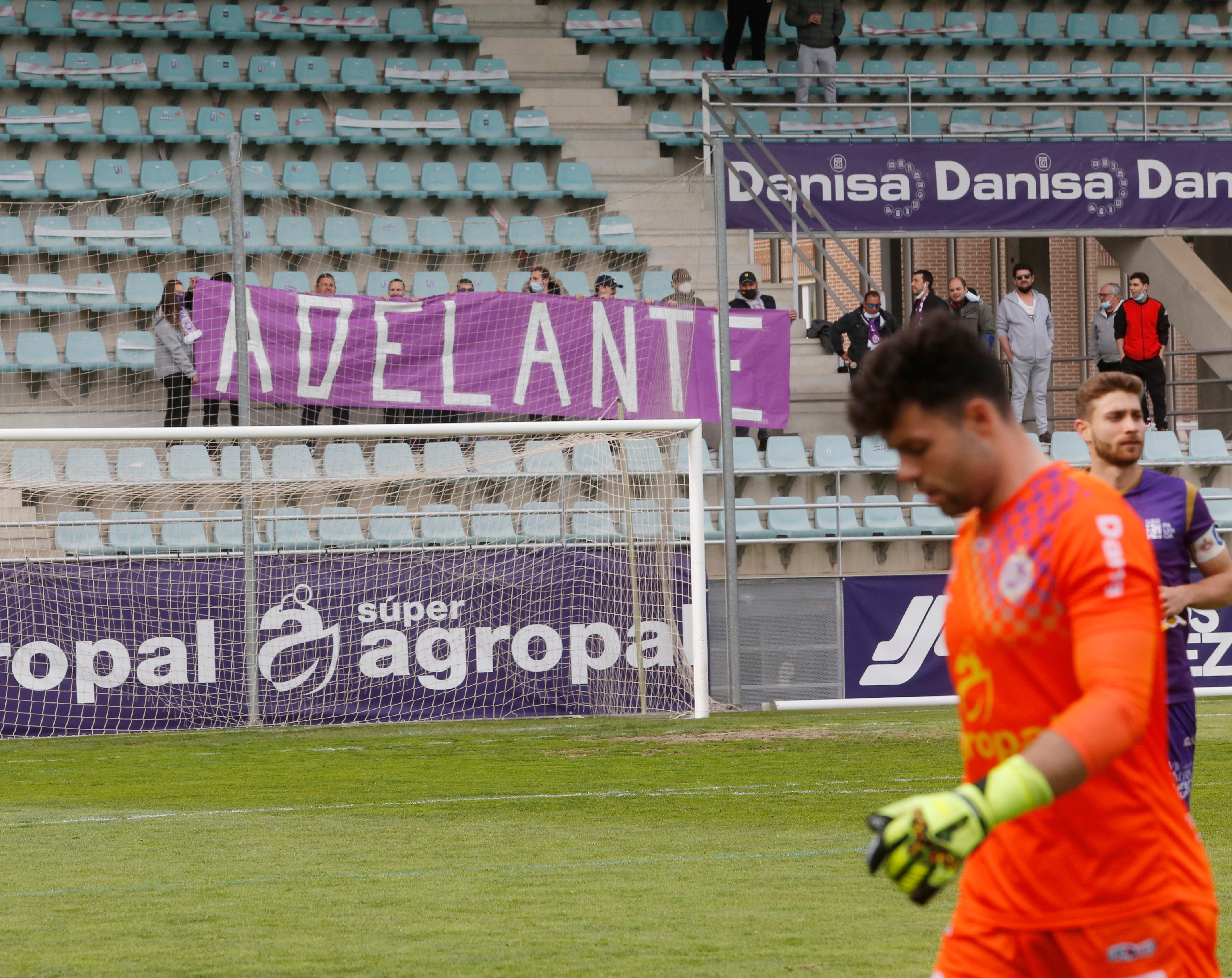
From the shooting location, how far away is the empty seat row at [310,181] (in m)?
16.8

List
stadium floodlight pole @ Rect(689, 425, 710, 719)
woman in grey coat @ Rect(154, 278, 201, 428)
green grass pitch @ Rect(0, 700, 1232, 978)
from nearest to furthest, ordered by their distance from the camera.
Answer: green grass pitch @ Rect(0, 700, 1232, 978) → stadium floodlight pole @ Rect(689, 425, 710, 719) → woman in grey coat @ Rect(154, 278, 201, 428)

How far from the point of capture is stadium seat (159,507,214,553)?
1266 cm

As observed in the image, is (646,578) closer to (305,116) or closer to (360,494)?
(360,494)

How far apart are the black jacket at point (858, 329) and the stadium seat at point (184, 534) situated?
6.39 metres

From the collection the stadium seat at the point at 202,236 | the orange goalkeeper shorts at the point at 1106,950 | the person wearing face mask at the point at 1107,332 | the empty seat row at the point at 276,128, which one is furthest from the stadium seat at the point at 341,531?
the orange goalkeeper shorts at the point at 1106,950

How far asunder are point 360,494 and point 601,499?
6.60 feet

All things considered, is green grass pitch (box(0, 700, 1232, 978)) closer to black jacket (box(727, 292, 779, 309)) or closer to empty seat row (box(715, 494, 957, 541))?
empty seat row (box(715, 494, 957, 541))

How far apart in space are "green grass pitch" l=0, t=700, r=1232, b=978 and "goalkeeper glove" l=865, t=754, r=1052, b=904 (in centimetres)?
289

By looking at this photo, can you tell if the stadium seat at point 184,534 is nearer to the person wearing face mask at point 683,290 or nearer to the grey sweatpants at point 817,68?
the person wearing face mask at point 683,290

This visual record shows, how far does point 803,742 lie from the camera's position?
1044 centimetres

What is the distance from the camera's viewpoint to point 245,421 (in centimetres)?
1263

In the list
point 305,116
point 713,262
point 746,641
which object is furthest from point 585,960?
point 305,116

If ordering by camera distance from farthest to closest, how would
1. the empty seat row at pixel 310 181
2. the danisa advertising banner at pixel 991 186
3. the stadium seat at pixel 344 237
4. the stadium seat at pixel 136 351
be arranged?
the danisa advertising banner at pixel 991 186 → the stadium seat at pixel 344 237 → the empty seat row at pixel 310 181 → the stadium seat at pixel 136 351

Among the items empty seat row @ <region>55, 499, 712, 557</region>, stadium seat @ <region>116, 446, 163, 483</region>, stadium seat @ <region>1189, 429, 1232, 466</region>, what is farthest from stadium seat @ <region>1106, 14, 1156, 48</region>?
stadium seat @ <region>116, 446, 163, 483</region>
